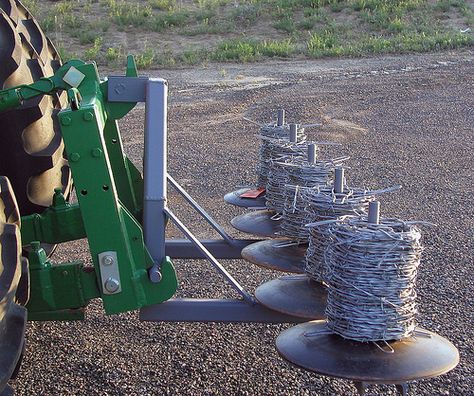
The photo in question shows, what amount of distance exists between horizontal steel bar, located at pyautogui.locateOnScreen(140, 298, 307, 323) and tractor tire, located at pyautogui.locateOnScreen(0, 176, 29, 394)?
525 millimetres

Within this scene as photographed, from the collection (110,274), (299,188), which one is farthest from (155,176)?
(299,188)

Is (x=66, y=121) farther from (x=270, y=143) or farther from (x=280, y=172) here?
(x=270, y=143)

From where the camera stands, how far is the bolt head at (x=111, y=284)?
3602 mm

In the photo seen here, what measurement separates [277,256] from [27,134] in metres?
1.29

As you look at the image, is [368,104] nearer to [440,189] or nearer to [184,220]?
[440,189]

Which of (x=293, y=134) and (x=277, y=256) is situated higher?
(x=293, y=134)

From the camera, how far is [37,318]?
3.99 metres

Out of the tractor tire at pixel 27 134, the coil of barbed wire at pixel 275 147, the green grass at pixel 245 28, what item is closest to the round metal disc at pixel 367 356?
the tractor tire at pixel 27 134

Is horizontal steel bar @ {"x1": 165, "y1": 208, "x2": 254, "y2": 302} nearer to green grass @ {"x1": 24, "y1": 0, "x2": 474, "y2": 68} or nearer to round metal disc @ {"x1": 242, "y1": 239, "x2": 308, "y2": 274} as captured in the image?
round metal disc @ {"x1": 242, "y1": 239, "x2": 308, "y2": 274}

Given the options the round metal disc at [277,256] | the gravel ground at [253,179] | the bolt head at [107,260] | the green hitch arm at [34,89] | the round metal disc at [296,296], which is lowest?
the gravel ground at [253,179]

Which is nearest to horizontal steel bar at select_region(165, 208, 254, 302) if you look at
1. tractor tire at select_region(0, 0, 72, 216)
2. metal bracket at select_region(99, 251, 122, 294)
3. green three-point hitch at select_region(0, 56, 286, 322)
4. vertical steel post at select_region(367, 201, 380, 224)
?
green three-point hitch at select_region(0, 56, 286, 322)

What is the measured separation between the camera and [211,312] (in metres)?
3.76

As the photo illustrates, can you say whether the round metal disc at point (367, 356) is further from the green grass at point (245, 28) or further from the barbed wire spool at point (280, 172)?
the green grass at point (245, 28)

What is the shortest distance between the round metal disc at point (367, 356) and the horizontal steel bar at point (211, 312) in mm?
405
